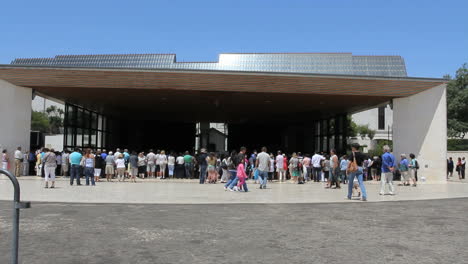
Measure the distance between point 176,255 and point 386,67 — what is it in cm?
7638

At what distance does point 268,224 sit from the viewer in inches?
310

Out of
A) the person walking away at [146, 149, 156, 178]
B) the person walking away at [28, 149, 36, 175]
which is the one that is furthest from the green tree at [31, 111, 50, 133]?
the person walking away at [146, 149, 156, 178]

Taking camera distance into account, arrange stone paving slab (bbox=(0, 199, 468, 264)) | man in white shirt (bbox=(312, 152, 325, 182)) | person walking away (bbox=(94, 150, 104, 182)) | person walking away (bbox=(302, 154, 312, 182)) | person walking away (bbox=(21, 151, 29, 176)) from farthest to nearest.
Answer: person walking away (bbox=(21, 151, 29, 176)), man in white shirt (bbox=(312, 152, 325, 182)), person walking away (bbox=(302, 154, 312, 182)), person walking away (bbox=(94, 150, 104, 182)), stone paving slab (bbox=(0, 199, 468, 264))

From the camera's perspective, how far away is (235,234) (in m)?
6.90

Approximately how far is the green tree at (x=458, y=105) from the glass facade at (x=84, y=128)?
3552cm

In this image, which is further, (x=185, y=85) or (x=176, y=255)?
(x=185, y=85)

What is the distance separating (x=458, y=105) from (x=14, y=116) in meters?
43.2

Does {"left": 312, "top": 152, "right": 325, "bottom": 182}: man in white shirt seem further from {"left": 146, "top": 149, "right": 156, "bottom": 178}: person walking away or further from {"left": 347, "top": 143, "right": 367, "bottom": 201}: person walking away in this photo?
{"left": 347, "top": 143, "right": 367, "bottom": 201}: person walking away

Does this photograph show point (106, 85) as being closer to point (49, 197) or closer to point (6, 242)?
point (49, 197)

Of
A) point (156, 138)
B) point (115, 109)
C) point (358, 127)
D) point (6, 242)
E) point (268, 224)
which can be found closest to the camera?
point (6, 242)

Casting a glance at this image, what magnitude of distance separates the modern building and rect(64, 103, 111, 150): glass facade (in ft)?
0.21

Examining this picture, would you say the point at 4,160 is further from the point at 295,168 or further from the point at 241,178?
the point at 295,168

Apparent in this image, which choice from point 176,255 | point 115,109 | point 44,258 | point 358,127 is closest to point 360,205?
point 176,255

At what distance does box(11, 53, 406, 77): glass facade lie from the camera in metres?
75.4
